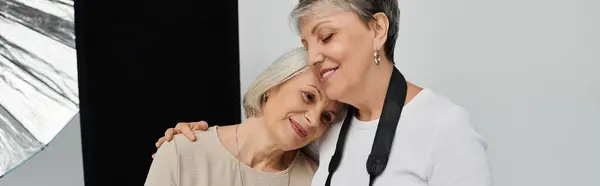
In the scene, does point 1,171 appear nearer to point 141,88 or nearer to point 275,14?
point 141,88

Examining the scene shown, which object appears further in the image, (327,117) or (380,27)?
(327,117)

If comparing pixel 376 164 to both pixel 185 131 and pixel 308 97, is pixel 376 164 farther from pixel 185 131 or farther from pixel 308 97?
pixel 185 131

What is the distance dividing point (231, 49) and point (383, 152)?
2.84ft

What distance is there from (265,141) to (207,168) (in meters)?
0.11

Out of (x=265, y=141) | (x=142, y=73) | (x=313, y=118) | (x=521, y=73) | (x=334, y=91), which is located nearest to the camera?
(x=334, y=91)

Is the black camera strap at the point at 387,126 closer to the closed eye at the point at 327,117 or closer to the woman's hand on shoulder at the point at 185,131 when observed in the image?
the closed eye at the point at 327,117

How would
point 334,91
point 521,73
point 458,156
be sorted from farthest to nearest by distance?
point 521,73 → point 334,91 → point 458,156

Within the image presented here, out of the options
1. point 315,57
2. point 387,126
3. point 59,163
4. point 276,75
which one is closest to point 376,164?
point 387,126

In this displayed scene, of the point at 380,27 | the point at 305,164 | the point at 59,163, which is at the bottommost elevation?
the point at 59,163

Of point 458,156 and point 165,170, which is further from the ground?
point 458,156

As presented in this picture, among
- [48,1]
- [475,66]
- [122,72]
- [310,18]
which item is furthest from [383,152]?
[48,1]

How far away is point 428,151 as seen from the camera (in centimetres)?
85

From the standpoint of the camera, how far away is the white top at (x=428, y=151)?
2.71 feet

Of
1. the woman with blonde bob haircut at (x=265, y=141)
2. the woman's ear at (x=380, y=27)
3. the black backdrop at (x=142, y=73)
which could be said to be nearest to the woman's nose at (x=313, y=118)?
the woman with blonde bob haircut at (x=265, y=141)
